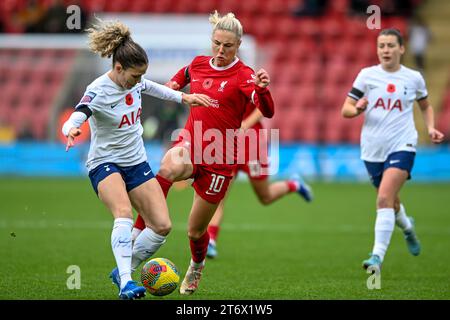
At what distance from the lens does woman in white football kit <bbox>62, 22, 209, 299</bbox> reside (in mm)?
6895

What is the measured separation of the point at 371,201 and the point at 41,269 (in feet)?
30.1

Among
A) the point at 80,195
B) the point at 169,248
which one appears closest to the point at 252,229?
the point at 169,248

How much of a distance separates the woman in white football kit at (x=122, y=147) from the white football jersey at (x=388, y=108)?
2348mm

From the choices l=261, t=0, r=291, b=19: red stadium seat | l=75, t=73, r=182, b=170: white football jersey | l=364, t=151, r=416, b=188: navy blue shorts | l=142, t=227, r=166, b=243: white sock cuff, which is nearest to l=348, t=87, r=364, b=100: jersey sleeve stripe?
l=364, t=151, r=416, b=188: navy blue shorts

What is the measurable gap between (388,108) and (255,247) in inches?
112

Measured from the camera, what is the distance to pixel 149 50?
21625mm

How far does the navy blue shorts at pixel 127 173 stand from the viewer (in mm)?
7090

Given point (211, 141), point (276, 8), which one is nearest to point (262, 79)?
point (211, 141)

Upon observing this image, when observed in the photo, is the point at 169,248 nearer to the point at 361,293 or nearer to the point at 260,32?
the point at 361,293

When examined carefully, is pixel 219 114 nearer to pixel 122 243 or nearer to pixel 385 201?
pixel 122 243

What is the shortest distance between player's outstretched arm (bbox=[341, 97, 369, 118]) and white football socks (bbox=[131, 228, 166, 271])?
2492mm

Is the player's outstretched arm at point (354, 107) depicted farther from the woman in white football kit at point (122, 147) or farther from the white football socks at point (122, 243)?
the white football socks at point (122, 243)

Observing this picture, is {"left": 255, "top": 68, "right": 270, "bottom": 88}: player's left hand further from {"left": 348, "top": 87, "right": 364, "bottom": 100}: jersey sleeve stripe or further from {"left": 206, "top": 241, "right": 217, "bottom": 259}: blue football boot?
{"left": 206, "top": 241, "right": 217, "bottom": 259}: blue football boot

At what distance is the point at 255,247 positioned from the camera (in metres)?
10.9
